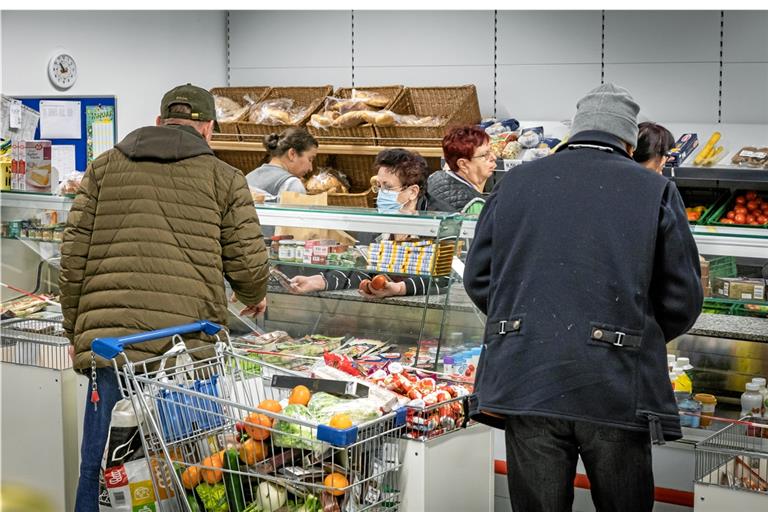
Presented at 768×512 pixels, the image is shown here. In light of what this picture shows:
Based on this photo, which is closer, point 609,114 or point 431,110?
point 609,114

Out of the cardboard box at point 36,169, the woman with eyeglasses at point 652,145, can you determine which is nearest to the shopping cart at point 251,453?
the woman with eyeglasses at point 652,145

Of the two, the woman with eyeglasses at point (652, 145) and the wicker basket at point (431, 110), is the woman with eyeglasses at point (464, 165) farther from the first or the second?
the wicker basket at point (431, 110)

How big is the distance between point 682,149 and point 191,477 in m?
4.80

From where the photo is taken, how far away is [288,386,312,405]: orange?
9.32 feet

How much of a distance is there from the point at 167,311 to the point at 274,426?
2.17ft

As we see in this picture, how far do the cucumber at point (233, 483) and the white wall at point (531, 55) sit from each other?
5357 millimetres

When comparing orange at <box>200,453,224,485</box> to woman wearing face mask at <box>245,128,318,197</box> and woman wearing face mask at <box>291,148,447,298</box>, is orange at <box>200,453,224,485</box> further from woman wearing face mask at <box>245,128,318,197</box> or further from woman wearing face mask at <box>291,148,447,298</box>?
woman wearing face mask at <box>245,128,318,197</box>

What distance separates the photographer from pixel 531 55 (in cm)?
772

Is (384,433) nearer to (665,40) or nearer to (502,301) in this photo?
(502,301)

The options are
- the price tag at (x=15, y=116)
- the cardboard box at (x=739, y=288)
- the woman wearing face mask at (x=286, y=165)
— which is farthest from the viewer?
the price tag at (x=15, y=116)

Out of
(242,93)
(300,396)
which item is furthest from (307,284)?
(242,93)

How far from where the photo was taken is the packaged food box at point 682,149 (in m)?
6.47

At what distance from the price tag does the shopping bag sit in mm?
3346

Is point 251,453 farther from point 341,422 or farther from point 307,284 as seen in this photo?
point 307,284
